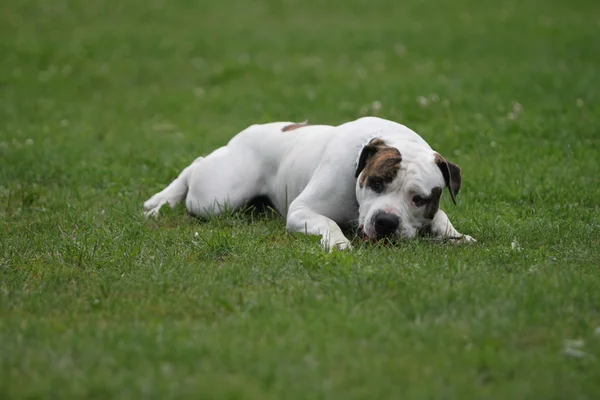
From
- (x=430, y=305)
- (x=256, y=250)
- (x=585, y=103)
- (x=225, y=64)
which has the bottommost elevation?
(x=225, y=64)

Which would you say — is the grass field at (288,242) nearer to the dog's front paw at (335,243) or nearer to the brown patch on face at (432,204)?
the dog's front paw at (335,243)

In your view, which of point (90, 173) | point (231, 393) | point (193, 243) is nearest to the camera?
point (231, 393)

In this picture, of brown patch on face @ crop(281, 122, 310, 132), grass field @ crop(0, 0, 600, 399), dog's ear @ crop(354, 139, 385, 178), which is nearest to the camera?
grass field @ crop(0, 0, 600, 399)

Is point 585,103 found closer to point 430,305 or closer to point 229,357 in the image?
point 430,305

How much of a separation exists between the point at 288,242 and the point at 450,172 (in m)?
1.25

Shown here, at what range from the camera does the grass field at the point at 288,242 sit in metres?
3.74

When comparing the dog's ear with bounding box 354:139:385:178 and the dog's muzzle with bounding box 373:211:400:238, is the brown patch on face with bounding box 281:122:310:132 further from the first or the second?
the dog's muzzle with bounding box 373:211:400:238

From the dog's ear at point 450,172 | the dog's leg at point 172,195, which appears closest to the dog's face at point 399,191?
the dog's ear at point 450,172

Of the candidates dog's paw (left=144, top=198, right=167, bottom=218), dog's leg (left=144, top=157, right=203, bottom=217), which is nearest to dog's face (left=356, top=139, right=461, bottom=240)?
dog's paw (left=144, top=198, right=167, bottom=218)

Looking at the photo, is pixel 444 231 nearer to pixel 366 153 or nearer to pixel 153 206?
pixel 366 153

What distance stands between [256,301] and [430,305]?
927 millimetres

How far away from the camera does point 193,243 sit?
19.8 ft

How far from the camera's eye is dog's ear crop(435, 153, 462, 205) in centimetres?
602

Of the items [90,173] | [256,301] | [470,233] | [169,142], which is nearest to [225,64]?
[169,142]
